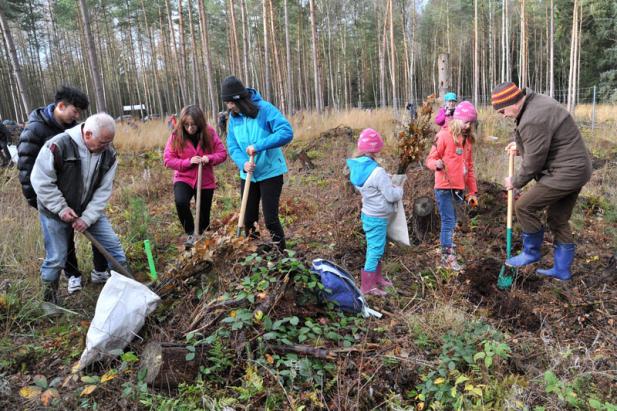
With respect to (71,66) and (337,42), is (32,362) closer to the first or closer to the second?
(337,42)

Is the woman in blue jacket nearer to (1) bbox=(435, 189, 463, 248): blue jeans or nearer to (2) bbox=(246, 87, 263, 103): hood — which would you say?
(2) bbox=(246, 87, 263, 103): hood

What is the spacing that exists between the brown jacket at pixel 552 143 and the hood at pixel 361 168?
1.34 m

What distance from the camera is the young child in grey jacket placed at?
3.43m

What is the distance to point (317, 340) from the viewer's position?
2.57 metres

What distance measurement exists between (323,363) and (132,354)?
1196 mm

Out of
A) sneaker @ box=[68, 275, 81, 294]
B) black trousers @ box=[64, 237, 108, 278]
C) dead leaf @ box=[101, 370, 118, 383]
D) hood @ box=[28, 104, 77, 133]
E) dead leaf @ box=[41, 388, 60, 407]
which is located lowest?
dead leaf @ box=[41, 388, 60, 407]

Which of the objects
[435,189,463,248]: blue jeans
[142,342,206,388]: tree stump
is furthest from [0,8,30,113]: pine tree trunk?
[435,189,463,248]: blue jeans

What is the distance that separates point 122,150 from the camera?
11094 millimetres

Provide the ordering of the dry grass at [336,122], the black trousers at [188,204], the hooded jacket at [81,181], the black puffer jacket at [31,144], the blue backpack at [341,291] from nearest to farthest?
the blue backpack at [341,291], the hooded jacket at [81,181], the black puffer jacket at [31,144], the black trousers at [188,204], the dry grass at [336,122]

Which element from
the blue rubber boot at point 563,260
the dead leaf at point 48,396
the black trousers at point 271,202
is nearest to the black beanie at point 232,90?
the black trousers at point 271,202

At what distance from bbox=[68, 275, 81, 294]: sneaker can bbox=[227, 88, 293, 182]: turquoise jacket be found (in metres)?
A: 1.83

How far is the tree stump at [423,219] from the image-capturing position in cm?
493

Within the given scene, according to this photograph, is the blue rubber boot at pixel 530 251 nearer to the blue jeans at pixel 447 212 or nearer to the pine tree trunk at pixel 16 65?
the blue jeans at pixel 447 212

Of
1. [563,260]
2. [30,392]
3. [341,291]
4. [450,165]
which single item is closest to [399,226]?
[450,165]
